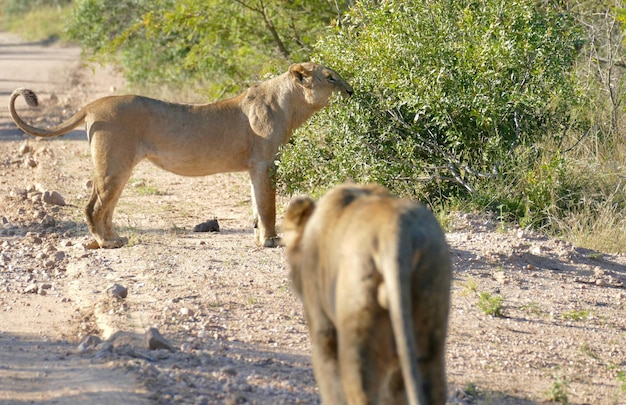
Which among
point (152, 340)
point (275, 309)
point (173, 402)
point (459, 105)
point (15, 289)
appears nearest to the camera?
point (173, 402)

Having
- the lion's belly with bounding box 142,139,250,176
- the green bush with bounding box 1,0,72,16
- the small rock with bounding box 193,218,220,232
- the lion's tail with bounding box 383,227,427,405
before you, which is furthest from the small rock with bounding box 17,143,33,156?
the green bush with bounding box 1,0,72,16

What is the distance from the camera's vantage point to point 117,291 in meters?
6.73

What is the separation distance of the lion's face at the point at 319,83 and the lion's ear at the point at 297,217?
482 centimetres

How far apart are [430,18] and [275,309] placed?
12.5 feet

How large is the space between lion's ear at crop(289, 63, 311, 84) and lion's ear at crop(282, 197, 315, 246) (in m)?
4.80

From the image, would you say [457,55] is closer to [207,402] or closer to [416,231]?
[207,402]

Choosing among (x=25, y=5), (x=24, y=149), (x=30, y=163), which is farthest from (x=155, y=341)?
(x=25, y=5)

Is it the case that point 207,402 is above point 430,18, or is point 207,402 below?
below

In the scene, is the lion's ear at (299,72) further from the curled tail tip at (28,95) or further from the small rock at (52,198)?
the small rock at (52,198)

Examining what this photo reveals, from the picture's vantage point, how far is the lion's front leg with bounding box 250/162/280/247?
28.3 ft

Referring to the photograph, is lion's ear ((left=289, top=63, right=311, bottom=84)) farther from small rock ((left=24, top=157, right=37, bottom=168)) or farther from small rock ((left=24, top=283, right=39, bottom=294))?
small rock ((left=24, top=157, right=37, bottom=168))

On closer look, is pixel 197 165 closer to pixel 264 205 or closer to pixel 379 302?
pixel 264 205

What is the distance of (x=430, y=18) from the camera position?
30.0 feet

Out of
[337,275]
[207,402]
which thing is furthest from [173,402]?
[337,275]
